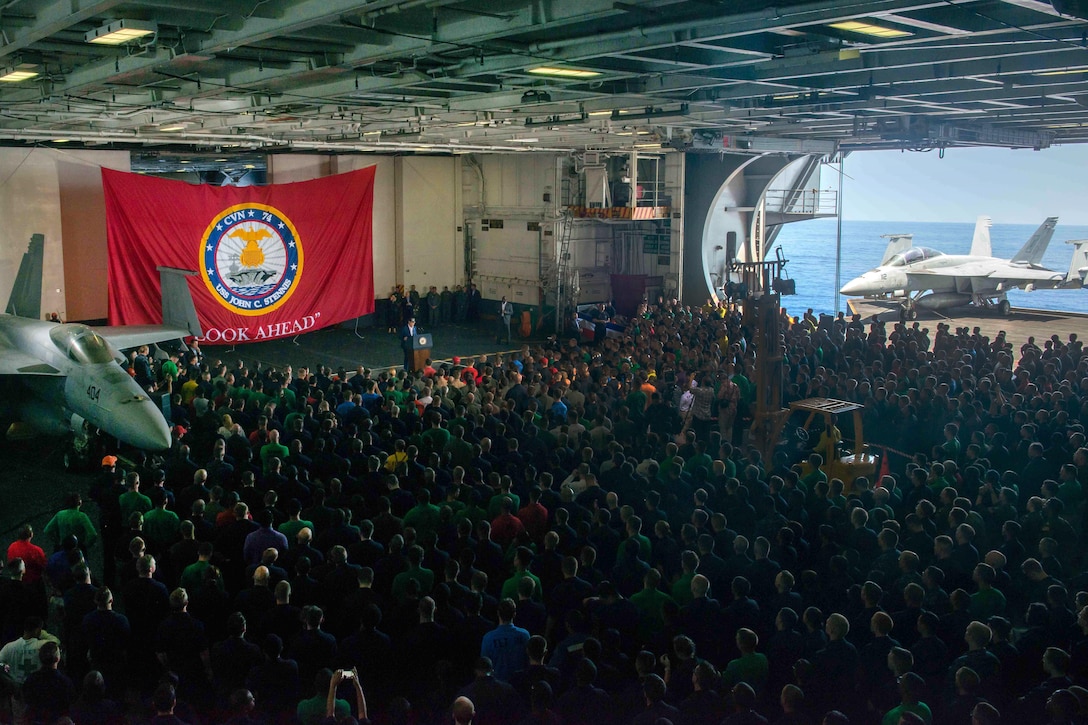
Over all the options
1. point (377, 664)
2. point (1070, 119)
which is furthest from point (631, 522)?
point (1070, 119)

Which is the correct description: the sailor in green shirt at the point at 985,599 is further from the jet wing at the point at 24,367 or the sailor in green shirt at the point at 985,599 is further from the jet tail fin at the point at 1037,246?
the jet tail fin at the point at 1037,246

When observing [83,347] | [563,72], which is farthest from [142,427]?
[563,72]

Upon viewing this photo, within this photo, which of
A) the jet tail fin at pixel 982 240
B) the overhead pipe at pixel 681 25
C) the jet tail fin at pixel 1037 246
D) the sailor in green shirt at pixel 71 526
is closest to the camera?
the overhead pipe at pixel 681 25

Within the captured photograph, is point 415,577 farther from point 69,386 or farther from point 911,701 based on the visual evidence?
point 69,386

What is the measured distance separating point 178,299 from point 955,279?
23.2 meters

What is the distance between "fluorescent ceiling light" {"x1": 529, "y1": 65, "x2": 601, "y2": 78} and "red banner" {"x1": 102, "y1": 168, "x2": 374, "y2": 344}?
40.1ft

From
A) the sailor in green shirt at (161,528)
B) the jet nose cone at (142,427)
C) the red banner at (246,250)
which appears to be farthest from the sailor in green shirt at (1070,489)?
the red banner at (246,250)

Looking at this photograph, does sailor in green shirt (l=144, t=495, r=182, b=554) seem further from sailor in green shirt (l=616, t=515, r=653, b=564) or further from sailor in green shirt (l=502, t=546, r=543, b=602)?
sailor in green shirt (l=616, t=515, r=653, b=564)

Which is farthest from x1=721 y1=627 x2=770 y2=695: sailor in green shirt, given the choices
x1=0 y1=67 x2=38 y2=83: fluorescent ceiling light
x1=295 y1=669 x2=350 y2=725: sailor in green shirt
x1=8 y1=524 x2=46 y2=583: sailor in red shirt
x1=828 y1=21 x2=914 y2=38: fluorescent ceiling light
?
x1=0 y1=67 x2=38 y2=83: fluorescent ceiling light

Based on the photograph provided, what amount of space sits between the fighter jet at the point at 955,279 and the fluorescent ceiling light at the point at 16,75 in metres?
24.2

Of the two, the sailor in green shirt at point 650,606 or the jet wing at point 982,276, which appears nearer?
the sailor in green shirt at point 650,606

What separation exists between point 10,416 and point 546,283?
14.9 m

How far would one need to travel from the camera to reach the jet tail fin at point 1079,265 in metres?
27.8

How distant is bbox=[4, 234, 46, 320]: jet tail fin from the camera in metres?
14.6
